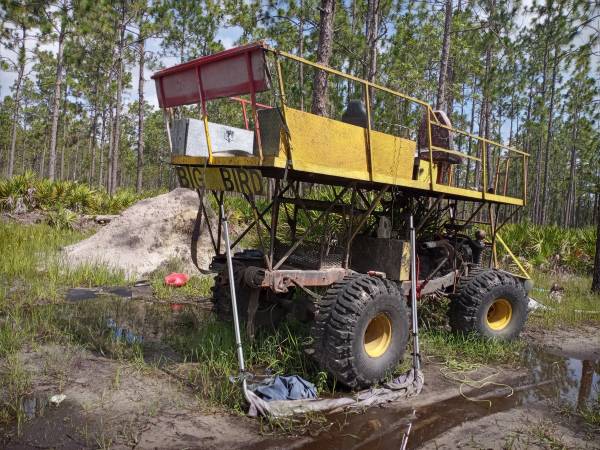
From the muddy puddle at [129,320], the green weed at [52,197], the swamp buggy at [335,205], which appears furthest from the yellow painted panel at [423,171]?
the green weed at [52,197]

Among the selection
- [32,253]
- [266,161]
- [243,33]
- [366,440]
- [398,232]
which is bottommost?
[366,440]

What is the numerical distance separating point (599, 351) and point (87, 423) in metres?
6.81

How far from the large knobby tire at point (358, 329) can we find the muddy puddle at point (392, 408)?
17.2 inches

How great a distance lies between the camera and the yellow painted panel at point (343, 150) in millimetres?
4387

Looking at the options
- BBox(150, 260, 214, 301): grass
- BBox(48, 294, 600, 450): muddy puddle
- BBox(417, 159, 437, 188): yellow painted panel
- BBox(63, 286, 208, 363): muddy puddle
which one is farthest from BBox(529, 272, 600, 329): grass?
BBox(63, 286, 208, 363): muddy puddle

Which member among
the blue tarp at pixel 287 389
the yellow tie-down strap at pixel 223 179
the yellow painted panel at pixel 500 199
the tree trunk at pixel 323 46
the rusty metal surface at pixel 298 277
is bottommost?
the blue tarp at pixel 287 389

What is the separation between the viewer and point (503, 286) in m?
6.40

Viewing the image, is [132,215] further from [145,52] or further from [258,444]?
[145,52]

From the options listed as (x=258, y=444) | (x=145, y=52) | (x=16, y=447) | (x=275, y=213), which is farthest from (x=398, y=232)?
(x=145, y=52)

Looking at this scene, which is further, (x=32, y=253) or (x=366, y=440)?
(x=32, y=253)

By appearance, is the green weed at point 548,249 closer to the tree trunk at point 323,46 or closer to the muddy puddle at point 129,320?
the tree trunk at point 323,46

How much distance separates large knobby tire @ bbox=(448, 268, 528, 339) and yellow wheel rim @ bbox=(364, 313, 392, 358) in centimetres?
165

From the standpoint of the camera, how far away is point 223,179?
4.69 meters

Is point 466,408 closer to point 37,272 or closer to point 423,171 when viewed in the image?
point 423,171
